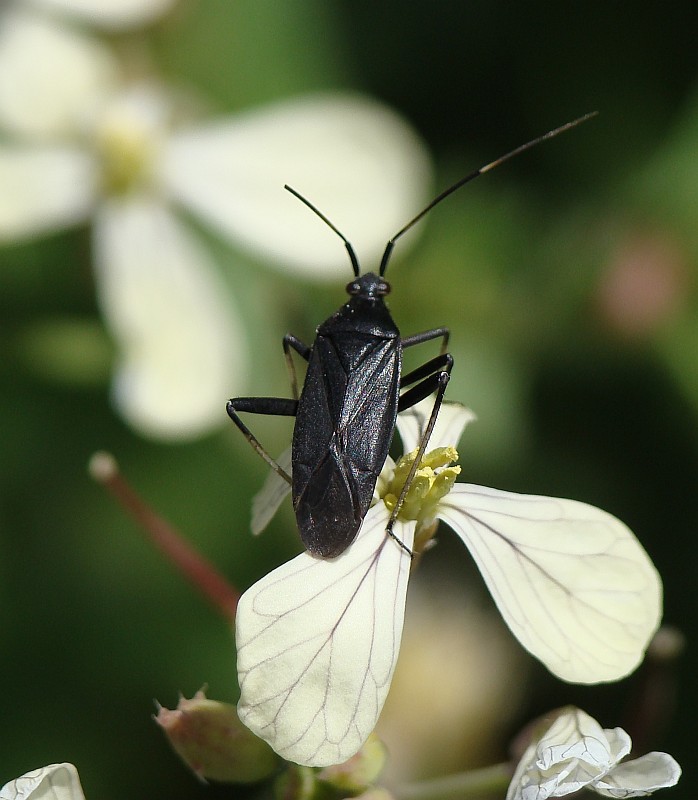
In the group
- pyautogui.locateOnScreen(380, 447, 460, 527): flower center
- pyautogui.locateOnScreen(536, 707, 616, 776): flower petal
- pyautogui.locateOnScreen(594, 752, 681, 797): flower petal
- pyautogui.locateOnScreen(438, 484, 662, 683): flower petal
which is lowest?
pyautogui.locateOnScreen(594, 752, 681, 797): flower petal

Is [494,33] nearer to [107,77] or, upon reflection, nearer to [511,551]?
[107,77]

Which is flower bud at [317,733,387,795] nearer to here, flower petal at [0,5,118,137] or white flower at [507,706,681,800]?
white flower at [507,706,681,800]

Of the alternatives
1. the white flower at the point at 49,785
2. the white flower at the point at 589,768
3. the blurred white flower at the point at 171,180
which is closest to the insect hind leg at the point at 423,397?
the white flower at the point at 589,768

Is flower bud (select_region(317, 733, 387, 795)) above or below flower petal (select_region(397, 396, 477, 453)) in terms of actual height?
below

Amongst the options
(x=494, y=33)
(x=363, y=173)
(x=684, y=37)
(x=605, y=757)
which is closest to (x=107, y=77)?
(x=363, y=173)

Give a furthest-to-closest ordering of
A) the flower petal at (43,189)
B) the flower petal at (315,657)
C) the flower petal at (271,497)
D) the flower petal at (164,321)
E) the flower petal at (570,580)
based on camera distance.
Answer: the flower petal at (43,189), the flower petal at (164,321), the flower petal at (271,497), the flower petal at (570,580), the flower petal at (315,657)

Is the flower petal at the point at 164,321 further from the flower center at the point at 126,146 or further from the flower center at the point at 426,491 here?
the flower center at the point at 426,491

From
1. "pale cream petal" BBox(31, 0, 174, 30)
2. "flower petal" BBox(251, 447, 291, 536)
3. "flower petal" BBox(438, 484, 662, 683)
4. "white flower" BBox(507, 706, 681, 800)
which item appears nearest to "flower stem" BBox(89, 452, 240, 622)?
"flower petal" BBox(251, 447, 291, 536)
